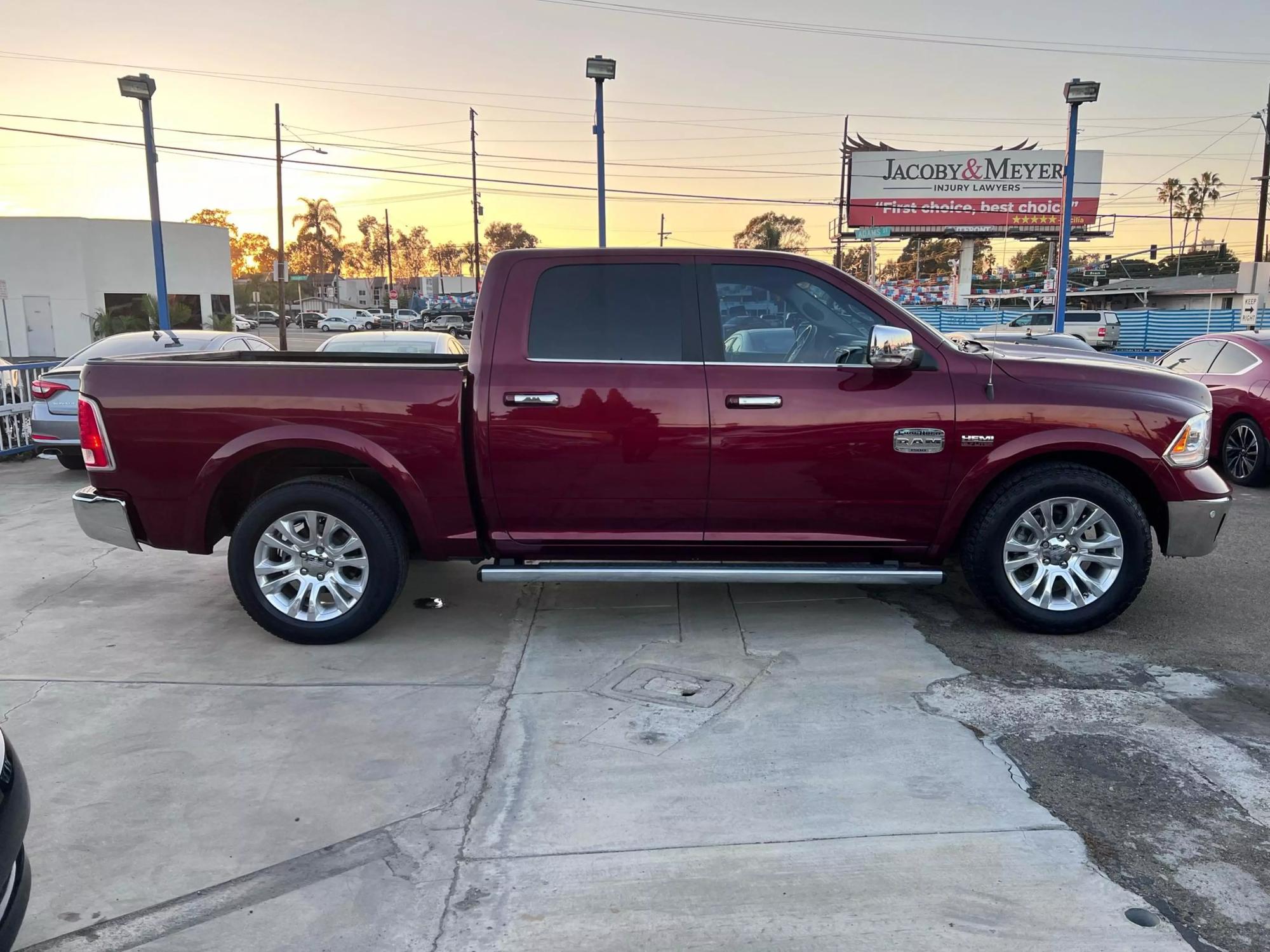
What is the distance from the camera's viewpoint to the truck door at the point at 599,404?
4.80m

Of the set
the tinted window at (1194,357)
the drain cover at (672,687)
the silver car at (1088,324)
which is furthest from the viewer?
the silver car at (1088,324)

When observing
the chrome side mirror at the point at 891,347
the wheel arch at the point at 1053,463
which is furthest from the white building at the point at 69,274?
the wheel arch at the point at 1053,463

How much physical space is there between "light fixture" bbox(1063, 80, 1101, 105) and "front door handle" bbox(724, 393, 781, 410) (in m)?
16.3

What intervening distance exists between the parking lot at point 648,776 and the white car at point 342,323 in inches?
2285

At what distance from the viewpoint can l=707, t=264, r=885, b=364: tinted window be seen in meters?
4.92

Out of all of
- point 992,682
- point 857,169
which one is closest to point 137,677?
point 992,682

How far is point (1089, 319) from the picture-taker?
32.8 metres

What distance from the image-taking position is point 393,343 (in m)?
9.66

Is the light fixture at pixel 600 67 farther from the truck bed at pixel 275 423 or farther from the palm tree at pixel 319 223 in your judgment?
the palm tree at pixel 319 223

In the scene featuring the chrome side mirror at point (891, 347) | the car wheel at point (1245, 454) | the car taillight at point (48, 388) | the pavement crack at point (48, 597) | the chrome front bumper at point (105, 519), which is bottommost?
the pavement crack at point (48, 597)

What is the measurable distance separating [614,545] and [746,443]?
912 mm

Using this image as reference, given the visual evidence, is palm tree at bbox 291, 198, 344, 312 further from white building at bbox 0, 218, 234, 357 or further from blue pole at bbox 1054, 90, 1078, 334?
blue pole at bbox 1054, 90, 1078, 334

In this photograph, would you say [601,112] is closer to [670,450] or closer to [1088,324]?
[670,450]

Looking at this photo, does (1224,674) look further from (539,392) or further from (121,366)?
(121,366)
